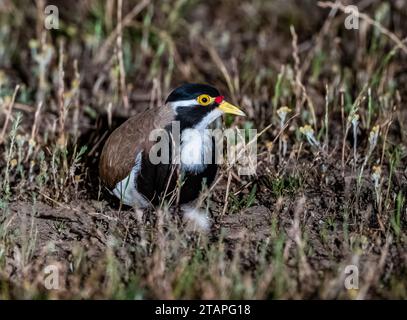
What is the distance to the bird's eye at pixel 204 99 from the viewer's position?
465 cm

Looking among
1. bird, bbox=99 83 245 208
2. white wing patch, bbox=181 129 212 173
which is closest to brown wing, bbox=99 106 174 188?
bird, bbox=99 83 245 208

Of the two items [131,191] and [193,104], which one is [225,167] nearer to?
[193,104]

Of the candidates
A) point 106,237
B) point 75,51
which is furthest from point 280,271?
point 75,51

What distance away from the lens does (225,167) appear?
477 centimetres

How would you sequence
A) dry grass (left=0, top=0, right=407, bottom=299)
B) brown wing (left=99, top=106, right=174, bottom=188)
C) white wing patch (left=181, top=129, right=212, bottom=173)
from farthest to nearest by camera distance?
brown wing (left=99, top=106, right=174, bottom=188) → white wing patch (left=181, top=129, right=212, bottom=173) → dry grass (left=0, top=0, right=407, bottom=299)

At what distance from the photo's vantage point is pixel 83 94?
6.61 m

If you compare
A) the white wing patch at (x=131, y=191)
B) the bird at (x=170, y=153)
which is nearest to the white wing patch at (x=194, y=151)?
the bird at (x=170, y=153)

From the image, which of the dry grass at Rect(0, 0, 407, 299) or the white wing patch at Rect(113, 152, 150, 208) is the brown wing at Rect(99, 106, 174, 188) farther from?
the dry grass at Rect(0, 0, 407, 299)

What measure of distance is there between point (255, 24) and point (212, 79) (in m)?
1.16

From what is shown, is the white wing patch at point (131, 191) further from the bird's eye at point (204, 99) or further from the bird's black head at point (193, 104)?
the bird's eye at point (204, 99)

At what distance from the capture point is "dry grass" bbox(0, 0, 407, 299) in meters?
4.03

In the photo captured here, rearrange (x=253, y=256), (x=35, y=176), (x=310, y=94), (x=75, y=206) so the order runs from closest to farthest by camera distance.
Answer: (x=253, y=256)
(x=75, y=206)
(x=35, y=176)
(x=310, y=94)

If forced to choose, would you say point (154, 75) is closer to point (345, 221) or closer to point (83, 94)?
point (83, 94)

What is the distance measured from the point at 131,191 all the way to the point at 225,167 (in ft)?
1.96
